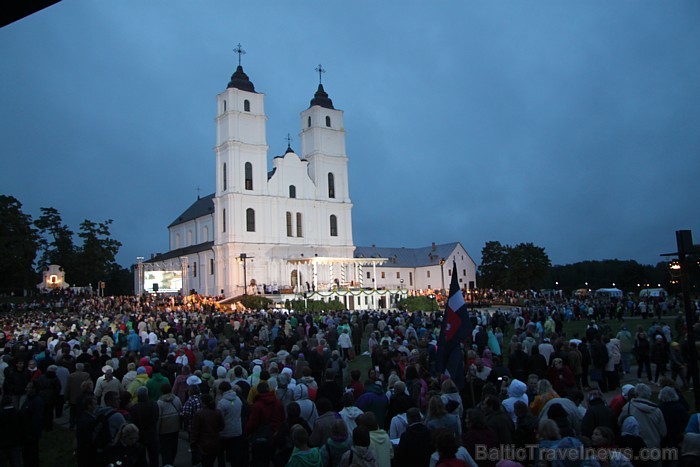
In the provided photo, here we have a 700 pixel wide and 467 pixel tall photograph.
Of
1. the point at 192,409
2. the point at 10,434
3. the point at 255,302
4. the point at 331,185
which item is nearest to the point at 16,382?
the point at 10,434

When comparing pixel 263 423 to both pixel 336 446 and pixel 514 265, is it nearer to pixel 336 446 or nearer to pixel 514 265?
pixel 336 446

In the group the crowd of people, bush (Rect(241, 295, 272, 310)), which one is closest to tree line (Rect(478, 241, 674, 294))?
bush (Rect(241, 295, 272, 310))

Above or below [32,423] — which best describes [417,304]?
above

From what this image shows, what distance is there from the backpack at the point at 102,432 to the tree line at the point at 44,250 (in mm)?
47531

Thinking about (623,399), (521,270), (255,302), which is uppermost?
(521,270)

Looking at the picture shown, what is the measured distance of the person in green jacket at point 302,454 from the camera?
223 inches

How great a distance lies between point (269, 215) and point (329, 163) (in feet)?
30.7

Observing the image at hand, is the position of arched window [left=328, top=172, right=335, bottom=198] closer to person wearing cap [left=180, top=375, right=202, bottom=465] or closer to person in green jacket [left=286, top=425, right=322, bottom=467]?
person wearing cap [left=180, top=375, right=202, bottom=465]

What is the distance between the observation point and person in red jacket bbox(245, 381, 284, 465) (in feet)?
24.1

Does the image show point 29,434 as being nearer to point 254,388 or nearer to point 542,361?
point 254,388

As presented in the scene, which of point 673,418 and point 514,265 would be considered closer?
point 673,418

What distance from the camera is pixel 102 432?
6828 mm

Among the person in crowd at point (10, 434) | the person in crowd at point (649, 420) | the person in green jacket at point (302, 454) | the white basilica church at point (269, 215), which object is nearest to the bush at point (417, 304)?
the white basilica church at point (269, 215)

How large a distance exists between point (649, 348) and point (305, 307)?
26.0 m
